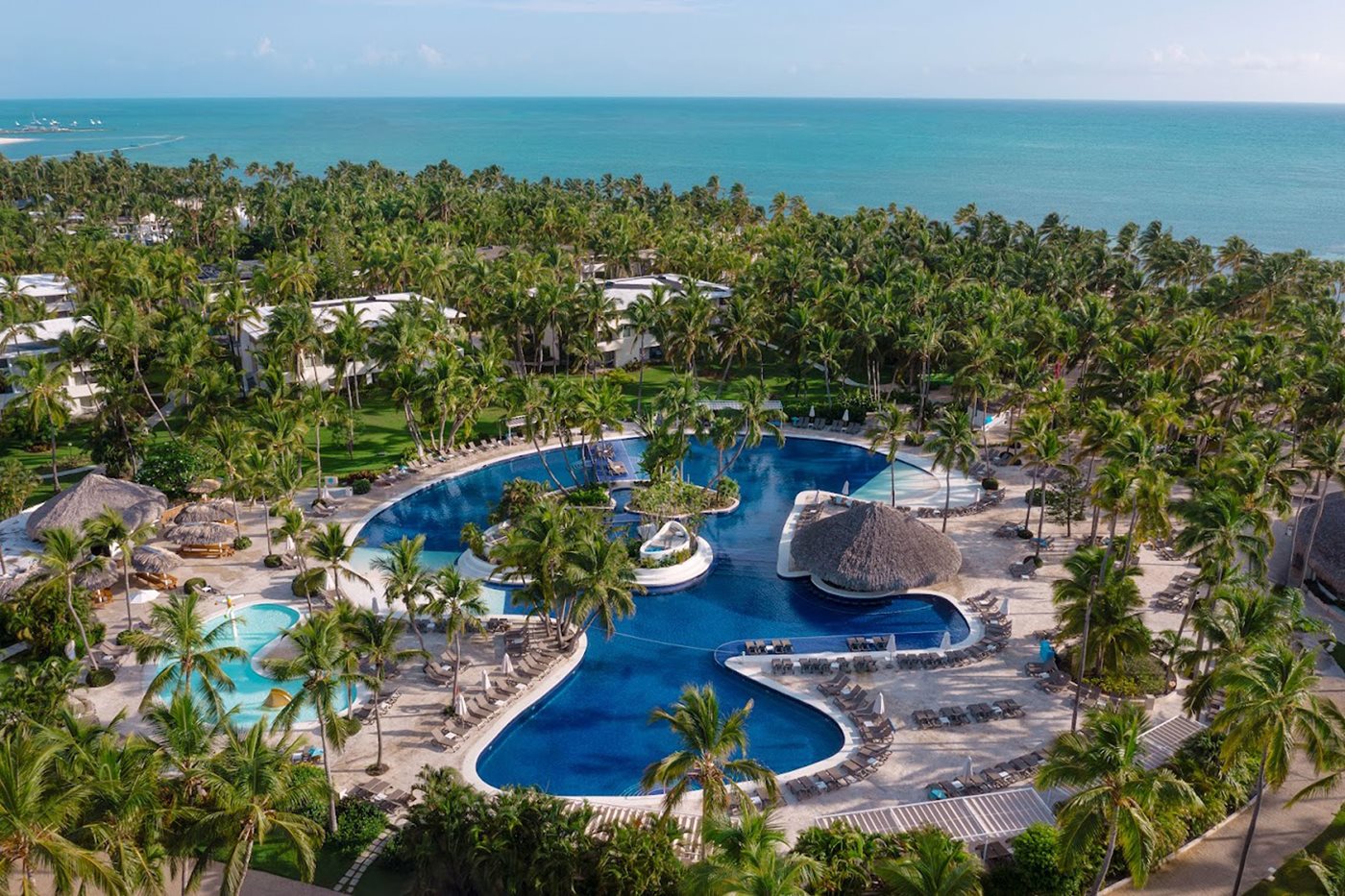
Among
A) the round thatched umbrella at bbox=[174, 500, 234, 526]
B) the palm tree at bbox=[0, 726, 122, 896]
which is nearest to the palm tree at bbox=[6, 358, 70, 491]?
the round thatched umbrella at bbox=[174, 500, 234, 526]

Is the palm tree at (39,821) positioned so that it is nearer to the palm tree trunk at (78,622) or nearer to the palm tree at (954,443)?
the palm tree trunk at (78,622)

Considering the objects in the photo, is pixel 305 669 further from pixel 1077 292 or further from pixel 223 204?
pixel 223 204

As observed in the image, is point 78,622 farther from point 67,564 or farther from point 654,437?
point 654,437

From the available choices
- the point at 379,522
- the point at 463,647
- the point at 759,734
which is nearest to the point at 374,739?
the point at 463,647

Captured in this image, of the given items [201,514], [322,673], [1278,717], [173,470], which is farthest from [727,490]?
[1278,717]

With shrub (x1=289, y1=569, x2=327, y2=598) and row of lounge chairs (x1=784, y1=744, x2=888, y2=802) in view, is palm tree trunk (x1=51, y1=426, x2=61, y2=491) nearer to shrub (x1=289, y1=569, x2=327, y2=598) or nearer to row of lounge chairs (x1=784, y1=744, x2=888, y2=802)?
shrub (x1=289, y1=569, x2=327, y2=598)

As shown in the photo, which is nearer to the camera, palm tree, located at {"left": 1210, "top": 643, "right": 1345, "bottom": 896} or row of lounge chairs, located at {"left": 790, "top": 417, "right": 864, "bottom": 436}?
palm tree, located at {"left": 1210, "top": 643, "right": 1345, "bottom": 896}

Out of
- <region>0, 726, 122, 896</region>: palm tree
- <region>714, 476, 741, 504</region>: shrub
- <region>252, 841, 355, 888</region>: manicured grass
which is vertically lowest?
<region>252, 841, 355, 888</region>: manicured grass
